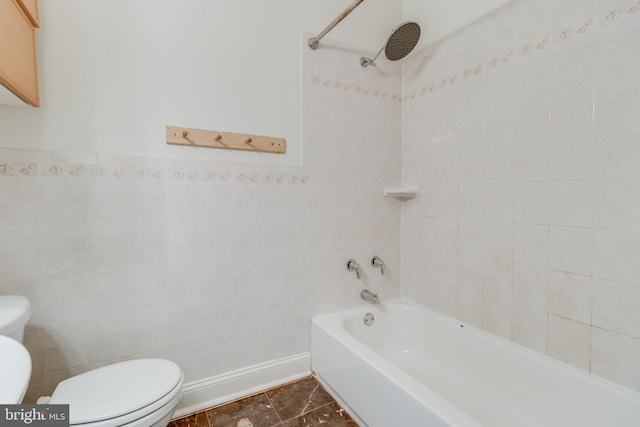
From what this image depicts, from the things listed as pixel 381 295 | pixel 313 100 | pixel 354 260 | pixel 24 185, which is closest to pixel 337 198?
pixel 354 260

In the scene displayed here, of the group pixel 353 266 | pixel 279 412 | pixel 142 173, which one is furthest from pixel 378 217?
pixel 142 173

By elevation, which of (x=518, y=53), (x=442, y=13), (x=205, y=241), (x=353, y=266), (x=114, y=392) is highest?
(x=442, y=13)

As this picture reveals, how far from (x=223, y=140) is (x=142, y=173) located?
1.35 feet

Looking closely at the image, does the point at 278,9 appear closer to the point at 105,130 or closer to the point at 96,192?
the point at 105,130

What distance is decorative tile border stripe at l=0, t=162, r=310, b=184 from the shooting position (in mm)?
1157

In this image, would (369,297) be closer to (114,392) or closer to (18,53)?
(114,392)

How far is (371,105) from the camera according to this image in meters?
1.94

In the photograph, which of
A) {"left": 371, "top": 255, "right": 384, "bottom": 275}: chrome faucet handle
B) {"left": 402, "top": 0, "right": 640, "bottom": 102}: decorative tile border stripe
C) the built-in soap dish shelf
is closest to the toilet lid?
{"left": 371, "top": 255, "right": 384, "bottom": 275}: chrome faucet handle

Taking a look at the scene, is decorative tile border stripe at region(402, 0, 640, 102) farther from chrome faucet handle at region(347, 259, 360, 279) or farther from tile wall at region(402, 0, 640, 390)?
chrome faucet handle at region(347, 259, 360, 279)

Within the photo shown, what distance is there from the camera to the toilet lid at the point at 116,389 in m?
0.92

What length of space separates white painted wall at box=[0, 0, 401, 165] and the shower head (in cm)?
38

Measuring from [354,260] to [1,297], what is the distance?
165 centimetres

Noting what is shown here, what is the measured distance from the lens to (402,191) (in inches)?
76.4

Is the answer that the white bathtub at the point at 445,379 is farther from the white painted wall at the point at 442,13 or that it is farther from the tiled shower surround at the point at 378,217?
the white painted wall at the point at 442,13
